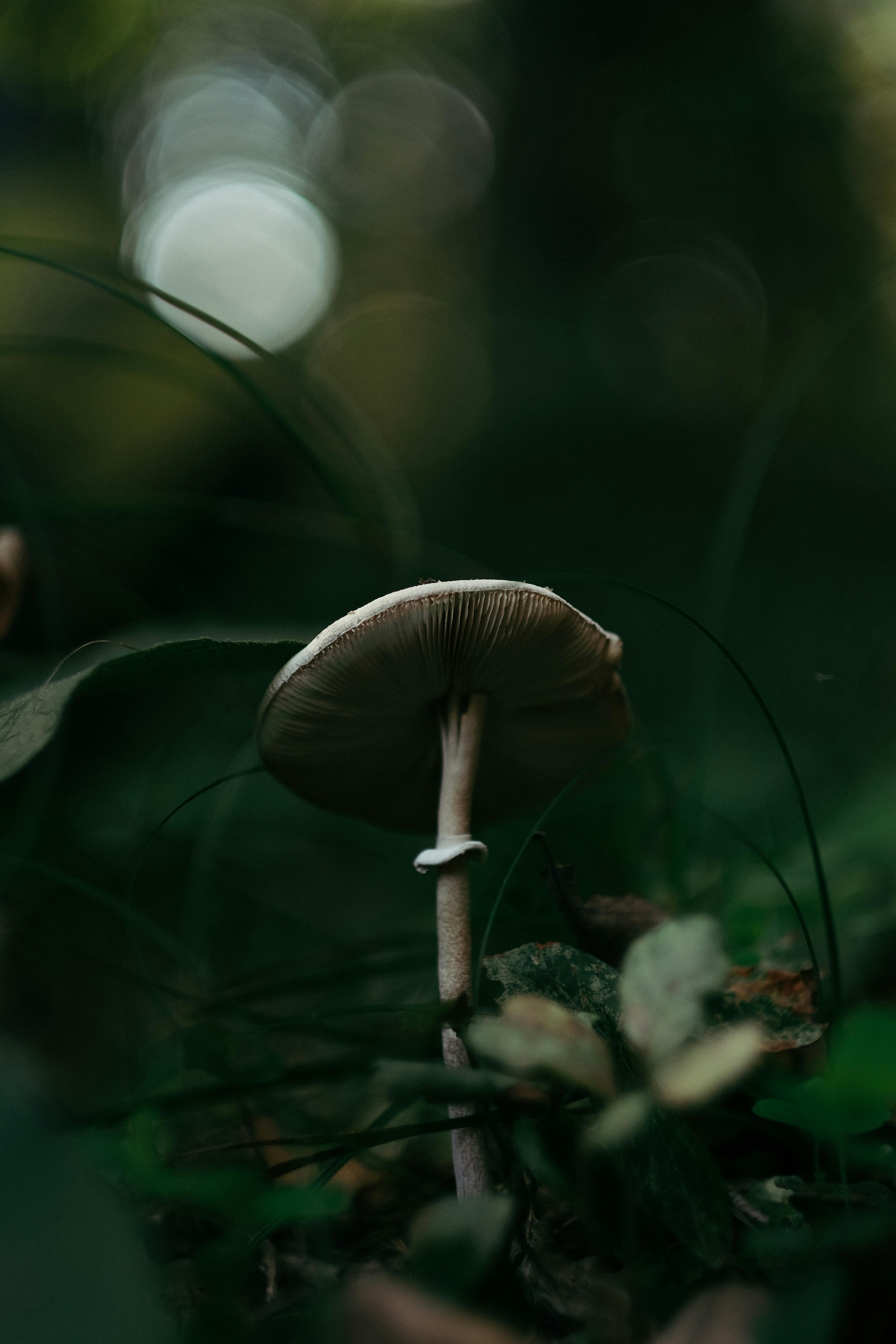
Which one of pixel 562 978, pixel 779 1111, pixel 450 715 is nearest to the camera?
pixel 779 1111

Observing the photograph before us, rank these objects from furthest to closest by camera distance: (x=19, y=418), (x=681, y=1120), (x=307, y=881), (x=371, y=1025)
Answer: (x=19, y=418)
(x=307, y=881)
(x=371, y=1025)
(x=681, y=1120)

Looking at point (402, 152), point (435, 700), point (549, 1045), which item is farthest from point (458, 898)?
point (402, 152)

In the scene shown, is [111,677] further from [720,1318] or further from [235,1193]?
[720,1318]

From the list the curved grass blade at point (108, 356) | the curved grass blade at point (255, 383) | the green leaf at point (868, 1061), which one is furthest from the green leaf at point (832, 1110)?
the curved grass blade at point (108, 356)

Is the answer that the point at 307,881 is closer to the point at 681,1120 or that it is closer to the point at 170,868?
the point at 170,868

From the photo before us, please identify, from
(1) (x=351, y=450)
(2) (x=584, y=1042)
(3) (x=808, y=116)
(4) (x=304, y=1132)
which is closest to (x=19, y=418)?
(1) (x=351, y=450)

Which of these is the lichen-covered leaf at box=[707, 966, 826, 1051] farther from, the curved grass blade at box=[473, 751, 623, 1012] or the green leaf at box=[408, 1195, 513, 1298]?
the green leaf at box=[408, 1195, 513, 1298]

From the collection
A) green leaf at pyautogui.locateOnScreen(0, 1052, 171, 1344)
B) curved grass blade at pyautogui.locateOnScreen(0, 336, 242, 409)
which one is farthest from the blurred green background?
green leaf at pyautogui.locateOnScreen(0, 1052, 171, 1344)

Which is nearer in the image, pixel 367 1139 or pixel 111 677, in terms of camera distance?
pixel 367 1139

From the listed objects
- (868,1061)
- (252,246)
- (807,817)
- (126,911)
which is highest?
(252,246)
